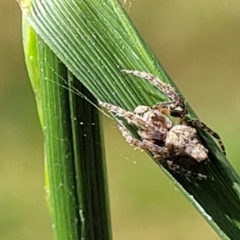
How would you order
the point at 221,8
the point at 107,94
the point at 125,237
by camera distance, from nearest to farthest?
the point at 107,94, the point at 125,237, the point at 221,8

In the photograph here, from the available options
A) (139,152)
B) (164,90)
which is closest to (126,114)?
(164,90)

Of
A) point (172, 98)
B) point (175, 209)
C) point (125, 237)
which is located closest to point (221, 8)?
point (175, 209)

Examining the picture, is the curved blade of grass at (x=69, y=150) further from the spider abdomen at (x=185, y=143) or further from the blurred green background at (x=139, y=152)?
the blurred green background at (x=139, y=152)

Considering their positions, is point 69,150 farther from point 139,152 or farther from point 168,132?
point 139,152

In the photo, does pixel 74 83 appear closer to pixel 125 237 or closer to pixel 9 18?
pixel 125 237

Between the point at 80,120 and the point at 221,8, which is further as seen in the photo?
the point at 221,8

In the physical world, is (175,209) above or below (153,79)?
above

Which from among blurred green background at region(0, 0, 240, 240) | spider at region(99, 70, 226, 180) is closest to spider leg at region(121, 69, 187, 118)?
spider at region(99, 70, 226, 180)
